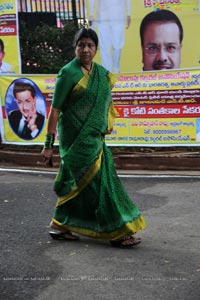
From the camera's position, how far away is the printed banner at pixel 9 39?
8.47 metres

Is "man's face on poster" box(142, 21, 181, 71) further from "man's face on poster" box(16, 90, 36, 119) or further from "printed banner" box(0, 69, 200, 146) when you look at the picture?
"man's face on poster" box(16, 90, 36, 119)

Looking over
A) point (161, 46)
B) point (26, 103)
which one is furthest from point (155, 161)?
point (26, 103)

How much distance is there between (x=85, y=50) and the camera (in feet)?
14.8

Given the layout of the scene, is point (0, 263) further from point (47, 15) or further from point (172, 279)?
point (47, 15)

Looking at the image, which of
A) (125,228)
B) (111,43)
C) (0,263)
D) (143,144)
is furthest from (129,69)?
(0,263)

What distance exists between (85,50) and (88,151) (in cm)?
83

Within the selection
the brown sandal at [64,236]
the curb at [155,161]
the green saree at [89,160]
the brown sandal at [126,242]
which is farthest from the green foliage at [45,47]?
the brown sandal at [126,242]

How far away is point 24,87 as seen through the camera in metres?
8.53

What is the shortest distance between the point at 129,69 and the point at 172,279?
15.9ft

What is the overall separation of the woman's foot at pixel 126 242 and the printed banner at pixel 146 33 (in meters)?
3.98

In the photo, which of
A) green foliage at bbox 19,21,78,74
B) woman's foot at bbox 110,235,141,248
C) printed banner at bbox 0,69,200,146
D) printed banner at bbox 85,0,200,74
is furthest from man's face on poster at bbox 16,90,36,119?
woman's foot at bbox 110,235,141,248

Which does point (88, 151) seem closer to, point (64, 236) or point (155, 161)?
point (64, 236)

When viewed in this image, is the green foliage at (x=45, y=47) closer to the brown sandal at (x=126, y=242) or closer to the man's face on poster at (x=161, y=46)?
the man's face on poster at (x=161, y=46)

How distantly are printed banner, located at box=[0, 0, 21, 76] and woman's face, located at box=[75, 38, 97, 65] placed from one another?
13.7 ft
